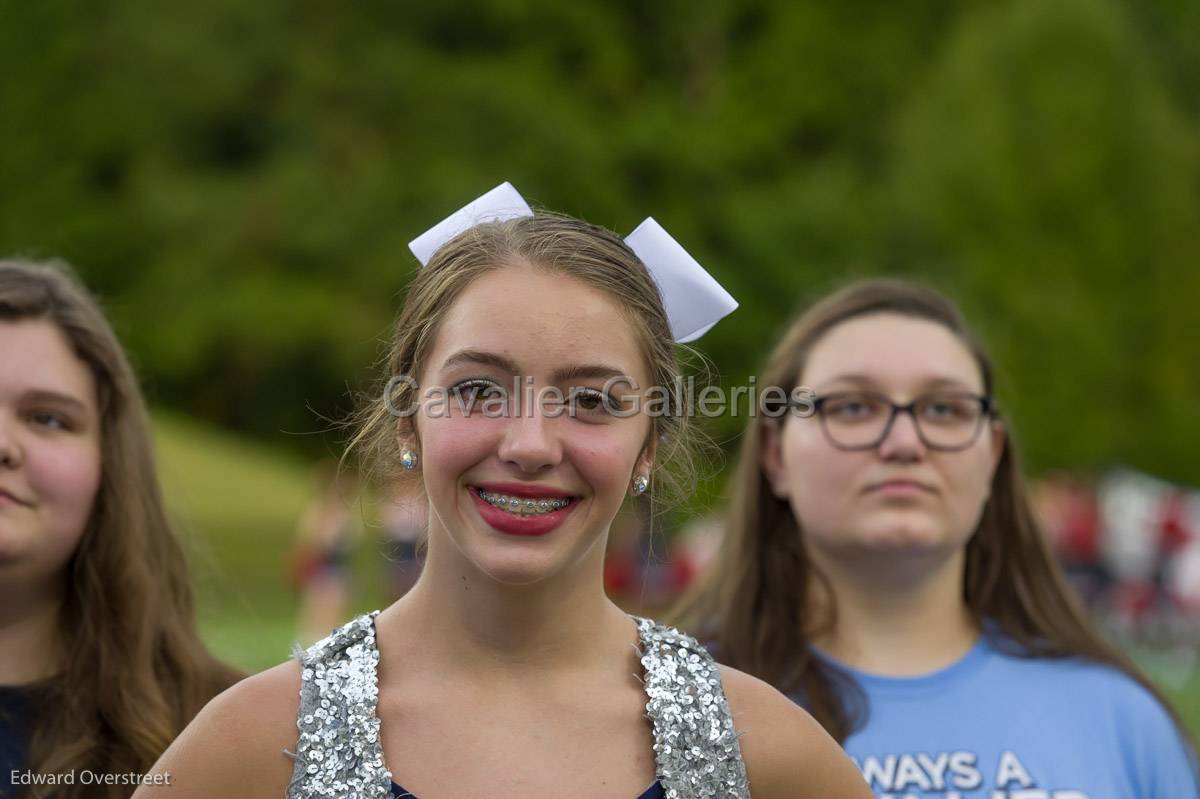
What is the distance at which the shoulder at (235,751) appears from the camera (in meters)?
2.15

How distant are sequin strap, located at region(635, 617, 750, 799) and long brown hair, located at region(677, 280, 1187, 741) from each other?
3.81 ft

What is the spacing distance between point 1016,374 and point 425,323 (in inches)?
683

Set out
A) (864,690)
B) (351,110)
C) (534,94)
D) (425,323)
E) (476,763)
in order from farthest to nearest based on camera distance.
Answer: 1. (351,110)
2. (534,94)
3. (864,690)
4. (425,323)
5. (476,763)

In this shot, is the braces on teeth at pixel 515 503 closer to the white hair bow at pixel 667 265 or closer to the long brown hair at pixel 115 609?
the white hair bow at pixel 667 265

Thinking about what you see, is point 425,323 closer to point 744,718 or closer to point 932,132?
point 744,718

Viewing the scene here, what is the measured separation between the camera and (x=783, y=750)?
232cm

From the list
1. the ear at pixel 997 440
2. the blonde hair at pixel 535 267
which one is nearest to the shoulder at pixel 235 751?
the blonde hair at pixel 535 267

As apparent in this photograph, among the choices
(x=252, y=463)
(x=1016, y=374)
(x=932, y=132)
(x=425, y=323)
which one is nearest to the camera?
(x=425, y=323)

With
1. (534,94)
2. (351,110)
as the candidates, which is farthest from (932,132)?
(351,110)

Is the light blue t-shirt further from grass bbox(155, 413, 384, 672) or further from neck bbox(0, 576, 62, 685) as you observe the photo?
grass bbox(155, 413, 384, 672)

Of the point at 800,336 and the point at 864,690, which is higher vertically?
the point at 800,336

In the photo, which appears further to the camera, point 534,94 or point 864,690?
point 534,94

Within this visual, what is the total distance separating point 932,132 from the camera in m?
20.1

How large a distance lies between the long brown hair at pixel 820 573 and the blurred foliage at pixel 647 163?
14.8 meters
